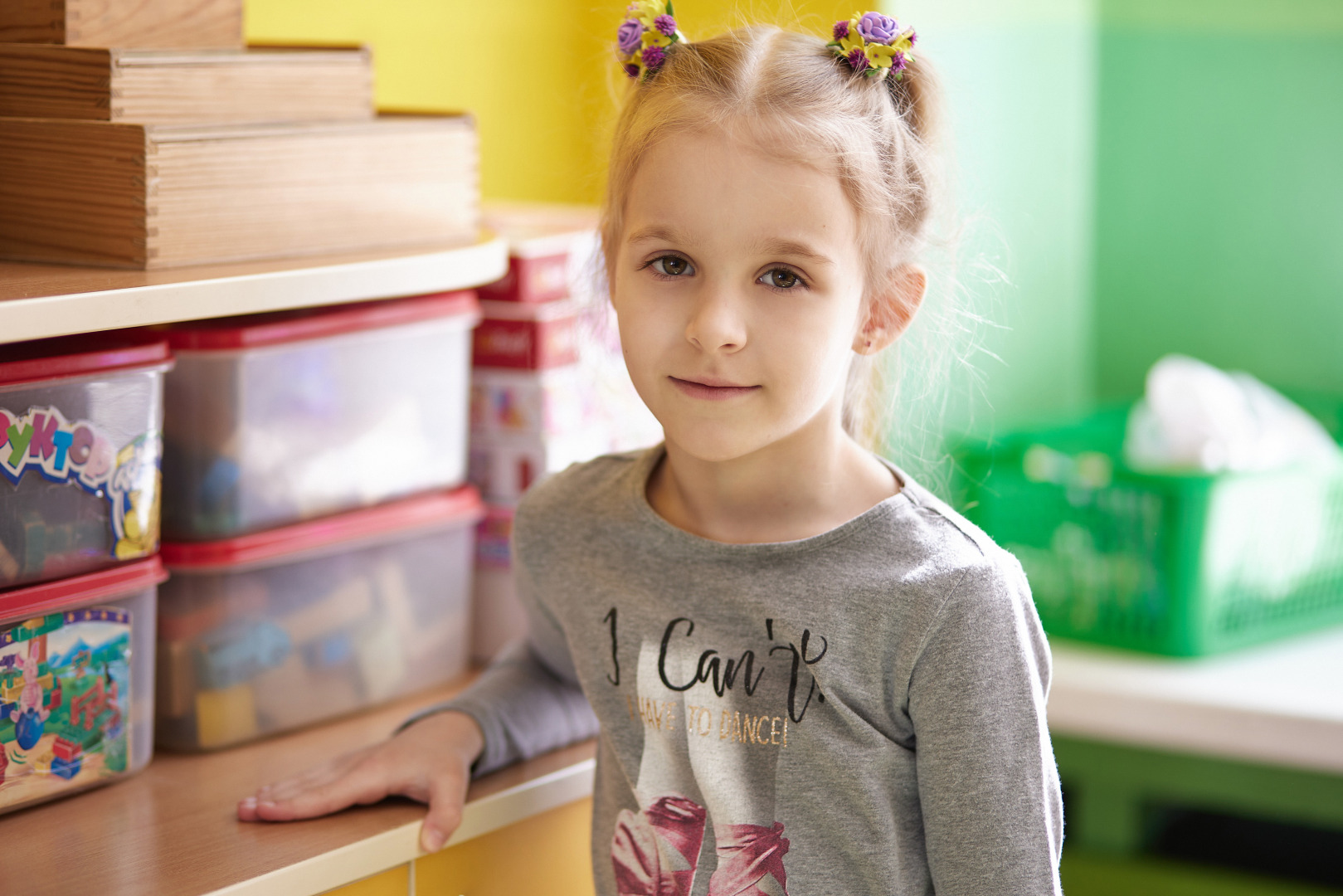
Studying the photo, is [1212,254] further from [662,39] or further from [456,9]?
[662,39]

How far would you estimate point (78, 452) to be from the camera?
87 centimetres

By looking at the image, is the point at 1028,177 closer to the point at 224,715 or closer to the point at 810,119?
the point at 810,119

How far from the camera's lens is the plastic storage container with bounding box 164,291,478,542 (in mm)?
972

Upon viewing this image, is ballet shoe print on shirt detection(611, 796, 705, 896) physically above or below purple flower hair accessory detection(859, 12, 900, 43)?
below

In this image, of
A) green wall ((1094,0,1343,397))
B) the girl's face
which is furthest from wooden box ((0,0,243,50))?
green wall ((1094,0,1343,397))

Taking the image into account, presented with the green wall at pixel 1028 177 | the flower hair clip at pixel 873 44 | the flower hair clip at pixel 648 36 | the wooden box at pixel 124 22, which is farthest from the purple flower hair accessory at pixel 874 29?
the green wall at pixel 1028 177

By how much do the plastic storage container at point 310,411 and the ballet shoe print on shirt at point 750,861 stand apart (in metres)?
0.40

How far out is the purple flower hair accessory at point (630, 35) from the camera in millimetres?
891

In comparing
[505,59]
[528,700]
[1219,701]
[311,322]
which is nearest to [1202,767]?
[1219,701]

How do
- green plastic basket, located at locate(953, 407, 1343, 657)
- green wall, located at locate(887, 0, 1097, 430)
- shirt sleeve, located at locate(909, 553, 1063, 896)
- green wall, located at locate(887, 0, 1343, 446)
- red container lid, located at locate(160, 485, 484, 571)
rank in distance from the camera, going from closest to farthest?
shirt sleeve, located at locate(909, 553, 1063, 896) < red container lid, located at locate(160, 485, 484, 571) < green plastic basket, located at locate(953, 407, 1343, 657) < green wall, located at locate(887, 0, 1097, 430) < green wall, located at locate(887, 0, 1343, 446)

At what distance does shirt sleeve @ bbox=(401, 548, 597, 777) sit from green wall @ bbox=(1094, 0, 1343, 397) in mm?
1270

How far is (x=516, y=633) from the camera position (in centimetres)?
122

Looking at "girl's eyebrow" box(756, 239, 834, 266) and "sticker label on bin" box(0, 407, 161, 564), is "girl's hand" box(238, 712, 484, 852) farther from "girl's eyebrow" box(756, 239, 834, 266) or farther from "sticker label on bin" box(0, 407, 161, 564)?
"girl's eyebrow" box(756, 239, 834, 266)

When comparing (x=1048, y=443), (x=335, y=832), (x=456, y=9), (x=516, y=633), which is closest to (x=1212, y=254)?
(x=1048, y=443)
